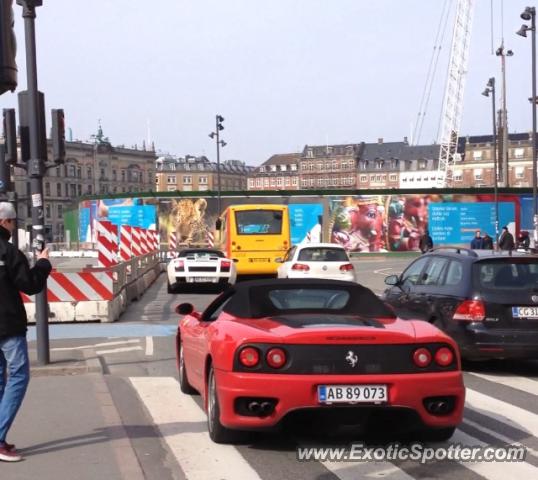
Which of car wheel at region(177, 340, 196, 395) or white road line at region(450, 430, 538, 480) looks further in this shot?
car wheel at region(177, 340, 196, 395)

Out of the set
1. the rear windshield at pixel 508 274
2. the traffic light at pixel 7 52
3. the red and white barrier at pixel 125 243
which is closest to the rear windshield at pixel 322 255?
the red and white barrier at pixel 125 243

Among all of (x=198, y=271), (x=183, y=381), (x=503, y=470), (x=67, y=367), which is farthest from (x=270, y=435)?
(x=198, y=271)

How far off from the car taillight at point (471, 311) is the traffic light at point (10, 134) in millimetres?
5883

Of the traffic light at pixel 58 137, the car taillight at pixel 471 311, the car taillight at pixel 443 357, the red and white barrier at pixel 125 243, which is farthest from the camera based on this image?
the red and white barrier at pixel 125 243

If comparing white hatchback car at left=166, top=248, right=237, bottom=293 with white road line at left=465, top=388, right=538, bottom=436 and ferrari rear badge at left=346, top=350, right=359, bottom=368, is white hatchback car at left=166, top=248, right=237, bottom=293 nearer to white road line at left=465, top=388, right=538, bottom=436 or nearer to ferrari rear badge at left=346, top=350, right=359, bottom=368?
white road line at left=465, top=388, right=538, bottom=436

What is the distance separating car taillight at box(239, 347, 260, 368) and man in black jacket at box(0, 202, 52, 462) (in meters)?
1.48

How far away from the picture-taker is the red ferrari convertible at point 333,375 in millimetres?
5594

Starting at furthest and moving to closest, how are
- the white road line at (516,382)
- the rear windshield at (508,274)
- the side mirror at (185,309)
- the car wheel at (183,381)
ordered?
the rear windshield at (508,274)
the white road line at (516,382)
the car wheel at (183,381)
the side mirror at (185,309)

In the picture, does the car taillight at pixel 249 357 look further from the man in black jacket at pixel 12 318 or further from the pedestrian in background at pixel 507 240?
the pedestrian in background at pixel 507 240

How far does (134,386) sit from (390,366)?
13.3 feet

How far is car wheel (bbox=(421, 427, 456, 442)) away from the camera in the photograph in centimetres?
618

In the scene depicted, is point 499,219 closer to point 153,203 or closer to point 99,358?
point 153,203

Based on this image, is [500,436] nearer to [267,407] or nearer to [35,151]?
[267,407]

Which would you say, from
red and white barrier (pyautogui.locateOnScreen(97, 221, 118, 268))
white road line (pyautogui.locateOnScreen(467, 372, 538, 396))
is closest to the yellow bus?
red and white barrier (pyautogui.locateOnScreen(97, 221, 118, 268))
